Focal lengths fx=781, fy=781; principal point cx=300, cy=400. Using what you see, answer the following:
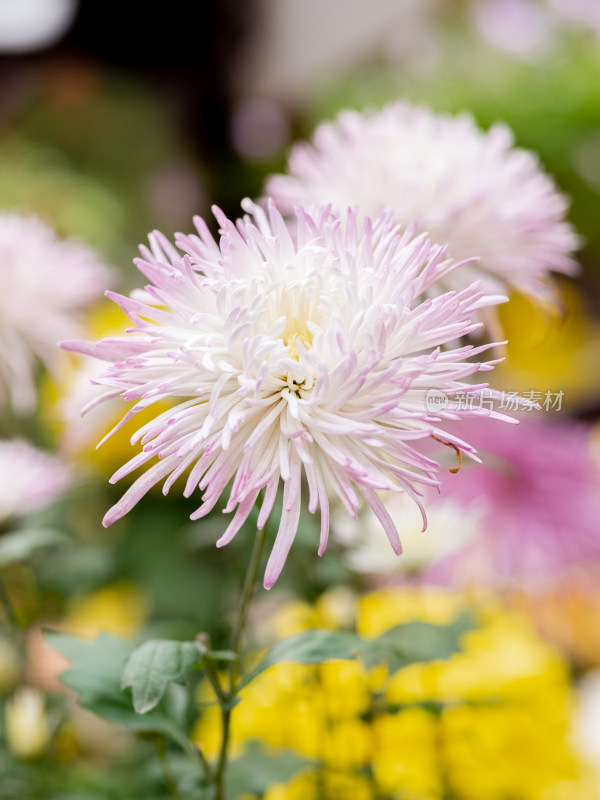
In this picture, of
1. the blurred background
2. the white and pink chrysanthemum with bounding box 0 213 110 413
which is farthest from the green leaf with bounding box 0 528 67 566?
the white and pink chrysanthemum with bounding box 0 213 110 413

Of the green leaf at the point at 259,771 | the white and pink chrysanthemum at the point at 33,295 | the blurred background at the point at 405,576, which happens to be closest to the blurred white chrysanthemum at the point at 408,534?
the blurred background at the point at 405,576

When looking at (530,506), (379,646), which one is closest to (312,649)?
(379,646)

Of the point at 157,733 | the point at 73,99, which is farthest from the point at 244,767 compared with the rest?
the point at 73,99

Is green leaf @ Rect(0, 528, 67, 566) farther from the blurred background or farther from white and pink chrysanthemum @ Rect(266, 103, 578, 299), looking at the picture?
white and pink chrysanthemum @ Rect(266, 103, 578, 299)

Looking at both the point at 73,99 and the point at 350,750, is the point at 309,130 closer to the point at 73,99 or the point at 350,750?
the point at 73,99

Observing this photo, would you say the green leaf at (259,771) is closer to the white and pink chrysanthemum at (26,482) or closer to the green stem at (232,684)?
the green stem at (232,684)

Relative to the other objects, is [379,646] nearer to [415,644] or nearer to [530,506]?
[415,644]
